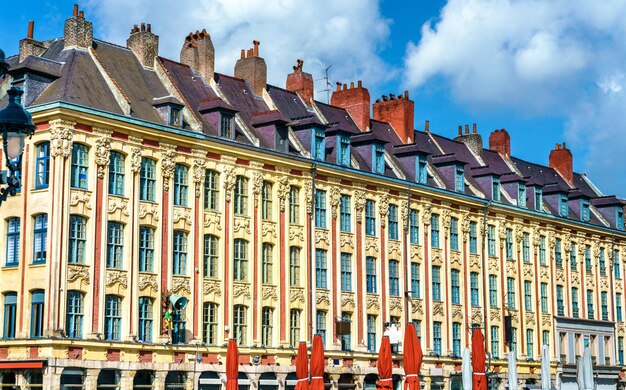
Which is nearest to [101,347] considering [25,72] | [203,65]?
[25,72]

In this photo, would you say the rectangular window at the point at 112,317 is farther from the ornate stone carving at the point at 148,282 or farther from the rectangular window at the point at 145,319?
the ornate stone carving at the point at 148,282

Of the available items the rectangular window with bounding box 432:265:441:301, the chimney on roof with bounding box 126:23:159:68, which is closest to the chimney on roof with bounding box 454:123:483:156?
the rectangular window with bounding box 432:265:441:301

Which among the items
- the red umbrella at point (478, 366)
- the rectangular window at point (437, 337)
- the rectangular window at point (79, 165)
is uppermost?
the rectangular window at point (79, 165)

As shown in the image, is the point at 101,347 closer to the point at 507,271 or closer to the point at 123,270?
the point at 123,270

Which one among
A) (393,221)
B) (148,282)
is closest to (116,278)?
(148,282)

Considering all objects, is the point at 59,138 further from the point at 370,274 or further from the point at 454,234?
the point at 454,234

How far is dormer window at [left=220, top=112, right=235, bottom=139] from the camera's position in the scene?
4659 centimetres

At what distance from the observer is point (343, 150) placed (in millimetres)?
52719

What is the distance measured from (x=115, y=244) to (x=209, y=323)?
18.6 feet

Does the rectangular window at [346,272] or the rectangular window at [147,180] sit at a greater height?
the rectangular window at [147,180]

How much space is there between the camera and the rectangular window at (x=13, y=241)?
41.0m

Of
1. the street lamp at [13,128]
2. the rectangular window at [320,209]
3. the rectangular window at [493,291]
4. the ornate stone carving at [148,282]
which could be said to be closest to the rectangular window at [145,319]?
the ornate stone carving at [148,282]

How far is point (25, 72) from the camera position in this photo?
41719 mm

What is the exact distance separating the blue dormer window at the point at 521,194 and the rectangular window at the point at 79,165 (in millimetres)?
30697
